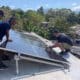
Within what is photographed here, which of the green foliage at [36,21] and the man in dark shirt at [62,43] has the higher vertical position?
the man in dark shirt at [62,43]

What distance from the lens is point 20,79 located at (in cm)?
617

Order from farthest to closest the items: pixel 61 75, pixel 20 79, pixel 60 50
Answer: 1. pixel 60 50
2. pixel 61 75
3. pixel 20 79

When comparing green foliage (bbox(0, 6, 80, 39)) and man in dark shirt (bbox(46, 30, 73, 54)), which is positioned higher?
man in dark shirt (bbox(46, 30, 73, 54))

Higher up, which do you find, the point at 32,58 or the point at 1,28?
the point at 1,28

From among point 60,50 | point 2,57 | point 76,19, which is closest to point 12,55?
point 2,57

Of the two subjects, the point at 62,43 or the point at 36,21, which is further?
the point at 36,21

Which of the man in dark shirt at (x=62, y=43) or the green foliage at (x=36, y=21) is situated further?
the green foliage at (x=36, y=21)

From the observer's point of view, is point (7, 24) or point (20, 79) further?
point (7, 24)

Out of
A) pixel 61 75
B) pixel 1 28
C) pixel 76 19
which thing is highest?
pixel 1 28

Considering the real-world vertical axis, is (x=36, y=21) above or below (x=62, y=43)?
below

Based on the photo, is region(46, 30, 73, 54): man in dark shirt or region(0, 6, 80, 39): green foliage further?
region(0, 6, 80, 39): green foliage

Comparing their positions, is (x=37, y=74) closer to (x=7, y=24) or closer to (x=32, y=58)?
(x=32, y=58)

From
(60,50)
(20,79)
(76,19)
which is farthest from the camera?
(76,19)

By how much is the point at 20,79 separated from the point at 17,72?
16 centimetres
